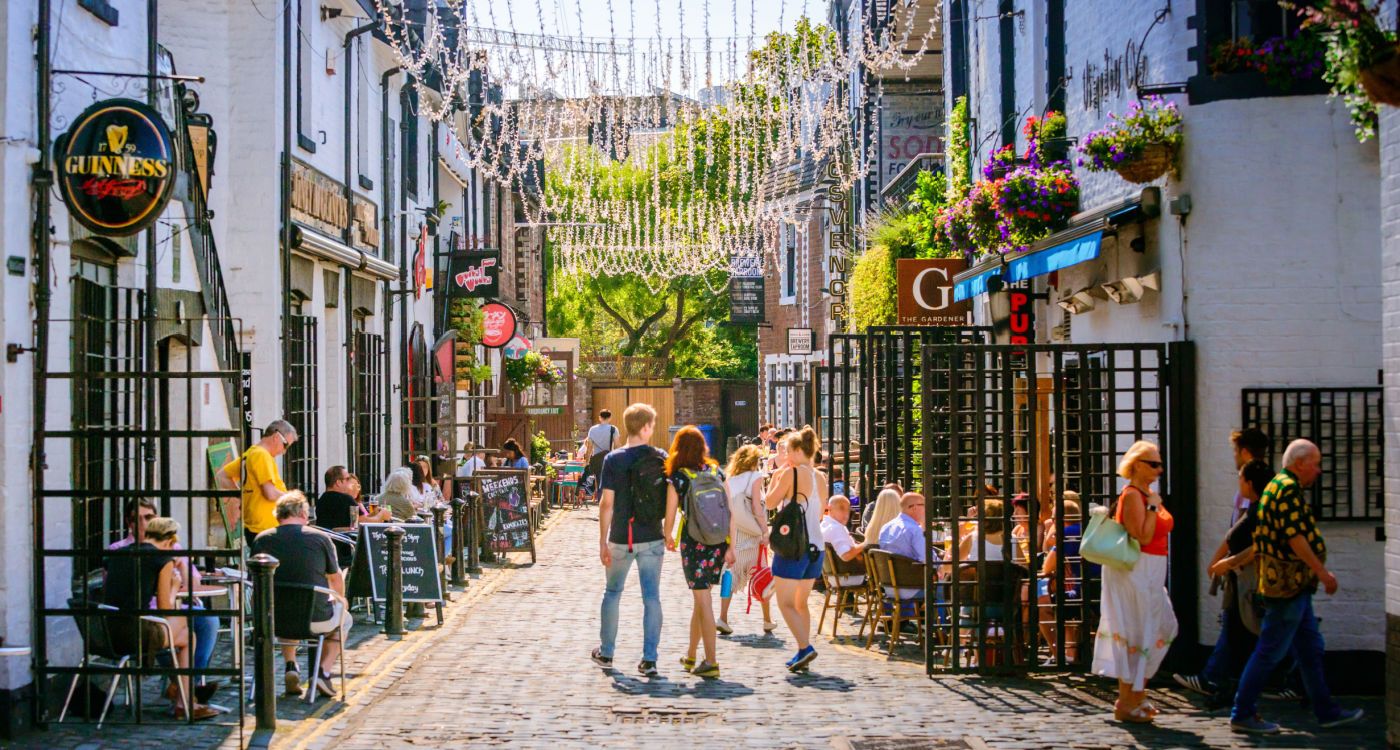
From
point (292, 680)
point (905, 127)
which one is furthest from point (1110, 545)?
point (905, 127)

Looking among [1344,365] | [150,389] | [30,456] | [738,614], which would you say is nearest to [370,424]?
[738,614]

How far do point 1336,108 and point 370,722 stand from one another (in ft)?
24.7

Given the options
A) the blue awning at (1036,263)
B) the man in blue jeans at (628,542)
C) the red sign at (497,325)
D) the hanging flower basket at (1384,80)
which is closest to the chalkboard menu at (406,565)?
the man in blue jeans at (628,542)

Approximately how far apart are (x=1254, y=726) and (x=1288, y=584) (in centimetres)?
Answer: 85

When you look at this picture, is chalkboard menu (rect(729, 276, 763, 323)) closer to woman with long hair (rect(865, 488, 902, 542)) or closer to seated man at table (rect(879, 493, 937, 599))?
woman with long hair (rect(865, 488, 902, 542))

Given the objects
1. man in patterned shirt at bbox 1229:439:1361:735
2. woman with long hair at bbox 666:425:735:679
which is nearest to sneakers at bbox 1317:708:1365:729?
man in patterned shirt at bbox 1229:439:1361:735

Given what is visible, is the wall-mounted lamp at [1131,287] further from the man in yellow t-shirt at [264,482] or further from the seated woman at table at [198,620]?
the seated woman at table at [198,620]

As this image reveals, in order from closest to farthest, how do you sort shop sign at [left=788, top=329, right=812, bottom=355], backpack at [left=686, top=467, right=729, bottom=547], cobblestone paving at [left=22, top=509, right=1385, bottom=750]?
1. cobblestone paving at [left=22, top=509, right=1385, bottom=750]
2. backpack at [left=686, top=467, right=729, bottom=547]
3. shop sign at [left=788, top=329, right=812, bottom=355]

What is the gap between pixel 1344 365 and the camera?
34.9 feet

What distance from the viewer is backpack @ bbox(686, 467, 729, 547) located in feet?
37.2

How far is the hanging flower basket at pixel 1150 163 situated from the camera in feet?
36.1

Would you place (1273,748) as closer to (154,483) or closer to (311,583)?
(311,583)

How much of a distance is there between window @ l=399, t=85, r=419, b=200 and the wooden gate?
85.2ft

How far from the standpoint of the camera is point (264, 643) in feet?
29.5
